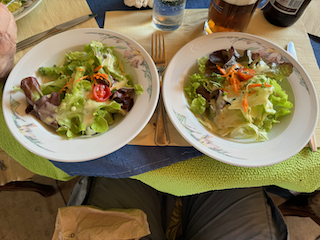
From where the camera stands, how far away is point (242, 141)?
0.64m

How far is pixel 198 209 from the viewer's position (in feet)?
3.71

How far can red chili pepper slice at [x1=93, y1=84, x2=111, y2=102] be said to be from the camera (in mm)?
673

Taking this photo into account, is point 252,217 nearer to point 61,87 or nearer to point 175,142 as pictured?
point 175,142

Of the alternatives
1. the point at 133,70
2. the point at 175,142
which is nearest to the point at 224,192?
the point at 175,142

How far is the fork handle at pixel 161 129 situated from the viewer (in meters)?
0.66

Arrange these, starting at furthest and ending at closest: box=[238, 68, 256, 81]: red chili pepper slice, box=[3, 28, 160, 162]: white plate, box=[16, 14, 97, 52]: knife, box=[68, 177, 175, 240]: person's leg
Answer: box=[68, 177, 175, 240]: person's leg < box=[16, 14, 97, 52]: knife < box=[238, 68, 256, 81]: red chili pepper slice < box=[3, 28, 160, 162]: white plate

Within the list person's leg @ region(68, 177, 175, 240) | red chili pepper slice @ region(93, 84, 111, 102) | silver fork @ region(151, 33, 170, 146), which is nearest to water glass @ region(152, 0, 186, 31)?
silver fork @ region(151, 33, 170, 146)

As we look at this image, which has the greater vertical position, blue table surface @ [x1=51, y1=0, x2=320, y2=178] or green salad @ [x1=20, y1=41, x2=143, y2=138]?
green salad @ [x1=20, y1=41, x2=143, y2=138]

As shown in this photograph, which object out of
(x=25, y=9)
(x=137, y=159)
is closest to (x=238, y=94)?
(x=137, y=159)

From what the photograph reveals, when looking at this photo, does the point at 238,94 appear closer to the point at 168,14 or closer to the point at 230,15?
the point at 230,15

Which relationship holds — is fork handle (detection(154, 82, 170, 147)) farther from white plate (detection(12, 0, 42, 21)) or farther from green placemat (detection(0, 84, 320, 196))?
white plate (detection(12, 0, 42, 21))

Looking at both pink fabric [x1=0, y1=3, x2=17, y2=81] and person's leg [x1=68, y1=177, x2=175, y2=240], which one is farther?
person's leg [x1=68, y1=177, x2=175, y2=240]

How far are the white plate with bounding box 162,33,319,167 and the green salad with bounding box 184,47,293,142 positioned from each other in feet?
0.08

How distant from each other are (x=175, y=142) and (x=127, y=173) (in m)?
0.19
